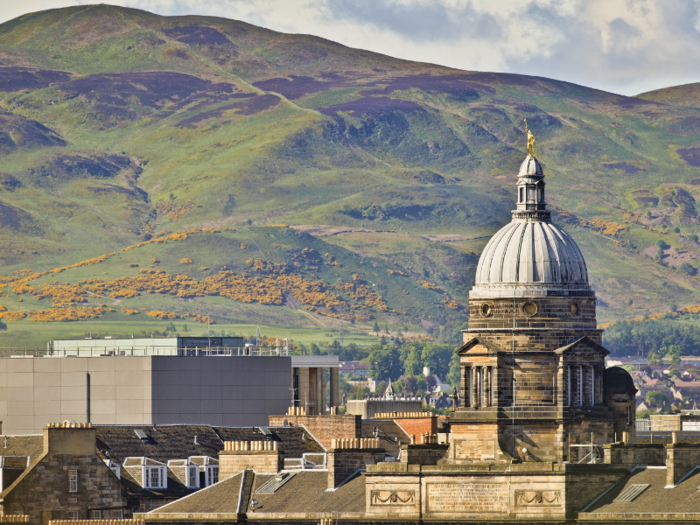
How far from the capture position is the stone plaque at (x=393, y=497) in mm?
95875

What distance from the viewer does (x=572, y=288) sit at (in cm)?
10006

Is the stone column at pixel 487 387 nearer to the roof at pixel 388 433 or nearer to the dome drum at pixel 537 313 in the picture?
the dome drum at pixel 537 313

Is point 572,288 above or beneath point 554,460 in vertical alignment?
above

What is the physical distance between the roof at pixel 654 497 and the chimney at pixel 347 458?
1721cm

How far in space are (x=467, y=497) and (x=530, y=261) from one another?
14157mm

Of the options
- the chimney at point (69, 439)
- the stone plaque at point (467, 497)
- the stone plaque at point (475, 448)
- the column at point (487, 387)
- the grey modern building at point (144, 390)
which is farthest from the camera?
the grey modern building at point (144, 390)

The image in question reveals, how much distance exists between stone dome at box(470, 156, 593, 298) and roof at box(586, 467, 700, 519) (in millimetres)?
12730

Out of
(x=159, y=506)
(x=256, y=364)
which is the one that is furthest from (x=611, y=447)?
(x=256, y=364)

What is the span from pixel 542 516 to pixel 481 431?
902 centimetres

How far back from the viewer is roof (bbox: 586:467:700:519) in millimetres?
83438

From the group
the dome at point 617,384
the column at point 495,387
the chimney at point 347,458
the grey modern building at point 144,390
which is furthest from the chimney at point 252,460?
the grey modern building at point 144,390

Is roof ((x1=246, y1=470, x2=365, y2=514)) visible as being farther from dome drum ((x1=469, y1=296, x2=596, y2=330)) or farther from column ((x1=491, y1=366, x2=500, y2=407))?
dome drum ((x1=469, y1=296, x2=596, y2=330))

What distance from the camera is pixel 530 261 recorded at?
10056 cm

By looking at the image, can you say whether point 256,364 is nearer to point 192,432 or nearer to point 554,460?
point 192,432
